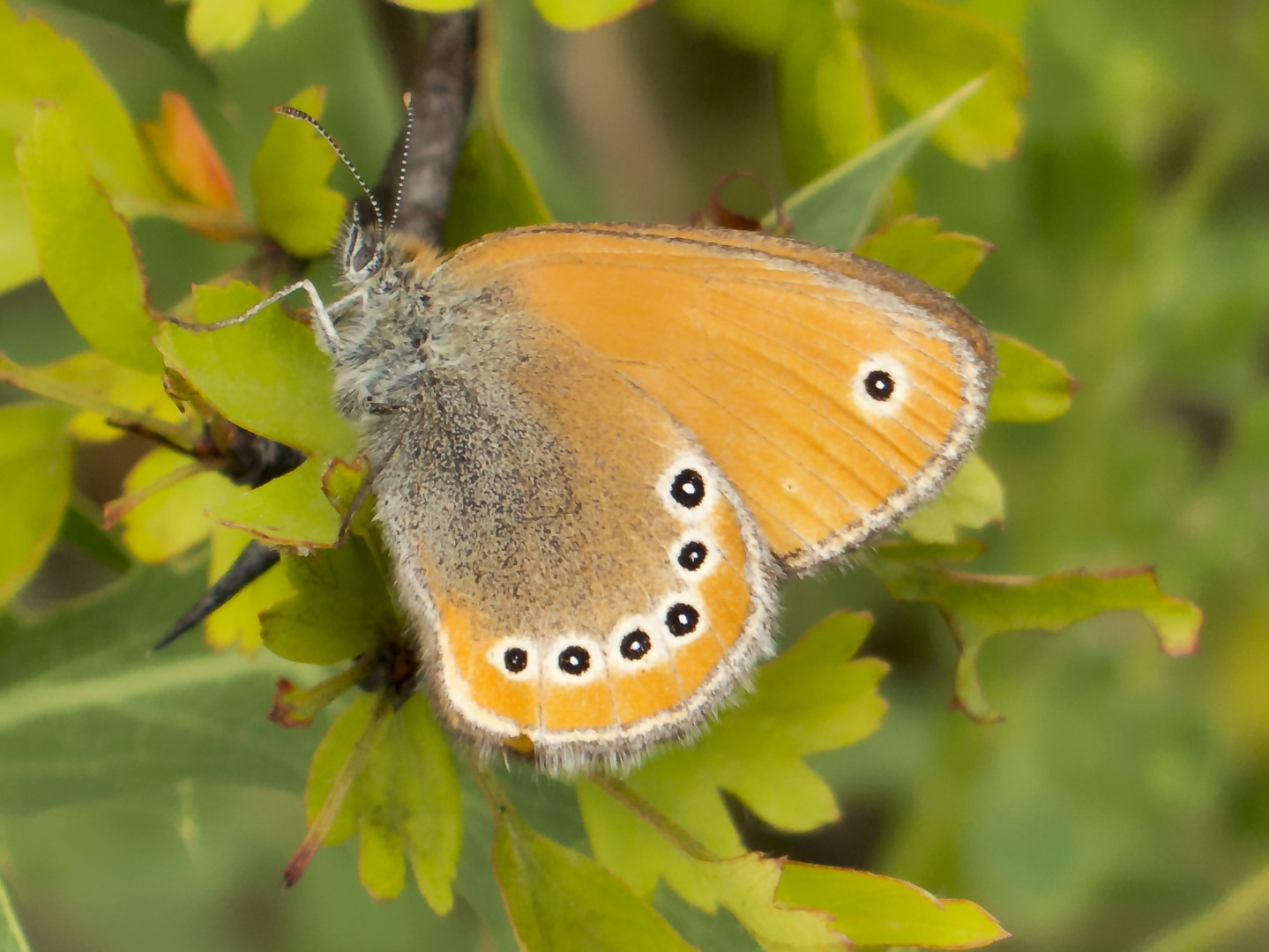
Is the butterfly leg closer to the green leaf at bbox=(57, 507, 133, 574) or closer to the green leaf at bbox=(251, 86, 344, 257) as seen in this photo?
the green leaf at bbox=(251, 86, 344, 257)

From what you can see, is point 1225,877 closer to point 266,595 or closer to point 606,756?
point 606,756

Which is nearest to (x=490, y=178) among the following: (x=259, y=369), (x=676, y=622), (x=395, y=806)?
(x=259, y=369)

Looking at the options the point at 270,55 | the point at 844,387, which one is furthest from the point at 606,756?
the point at 270,55

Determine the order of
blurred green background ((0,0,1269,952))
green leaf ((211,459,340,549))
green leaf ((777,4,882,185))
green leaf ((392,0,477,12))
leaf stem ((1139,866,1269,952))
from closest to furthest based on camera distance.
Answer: green leaf ((211,459,340,549))
green leaf ((392,0,477,12))
green leaf ((777,4,882,185))
leaf stem ((1139,866,1269,952))
blurred green background ((0,0,1269,952))

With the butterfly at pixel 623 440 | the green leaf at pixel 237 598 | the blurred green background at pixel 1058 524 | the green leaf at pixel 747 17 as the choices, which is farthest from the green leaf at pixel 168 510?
the blurred green background at pixel 1058 524

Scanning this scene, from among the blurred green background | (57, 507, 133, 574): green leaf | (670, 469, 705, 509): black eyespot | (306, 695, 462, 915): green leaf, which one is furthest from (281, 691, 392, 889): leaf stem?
the blurred green background

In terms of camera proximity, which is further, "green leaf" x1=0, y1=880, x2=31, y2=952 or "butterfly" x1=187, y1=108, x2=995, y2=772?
"butterfly" x1=187, y1=108, x2=995, y2=772
